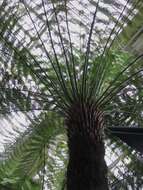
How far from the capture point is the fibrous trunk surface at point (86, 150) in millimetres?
2824

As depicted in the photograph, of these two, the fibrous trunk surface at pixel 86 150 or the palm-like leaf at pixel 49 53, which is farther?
the palm-like leaf at pixel 49 53

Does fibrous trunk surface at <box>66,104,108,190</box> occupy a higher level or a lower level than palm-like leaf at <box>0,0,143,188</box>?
lower

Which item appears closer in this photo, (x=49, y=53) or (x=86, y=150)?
(x=86, y=150)

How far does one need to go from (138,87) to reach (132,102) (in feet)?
0.81

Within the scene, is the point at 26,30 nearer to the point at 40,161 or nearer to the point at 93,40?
the point at 93,40

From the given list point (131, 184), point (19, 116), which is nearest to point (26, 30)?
point (19, 116)

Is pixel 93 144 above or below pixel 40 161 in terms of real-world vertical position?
below

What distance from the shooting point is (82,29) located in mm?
5211

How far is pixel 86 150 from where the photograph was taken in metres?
3.03

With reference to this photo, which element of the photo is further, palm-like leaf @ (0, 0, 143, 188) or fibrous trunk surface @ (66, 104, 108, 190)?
palm-like leaf @ (0, 0, 143, 188)

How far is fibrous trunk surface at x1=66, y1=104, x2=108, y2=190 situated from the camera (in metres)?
2.82

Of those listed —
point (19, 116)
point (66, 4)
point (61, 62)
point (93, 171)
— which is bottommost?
point (93, 171)

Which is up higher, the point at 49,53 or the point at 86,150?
the point at 49,53

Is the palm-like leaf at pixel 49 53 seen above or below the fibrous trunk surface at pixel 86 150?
above
